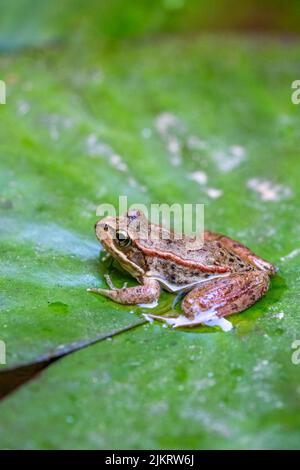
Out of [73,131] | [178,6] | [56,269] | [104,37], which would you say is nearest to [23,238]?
[56,269]

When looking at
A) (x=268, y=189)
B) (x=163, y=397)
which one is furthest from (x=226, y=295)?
(x=268, y=189)

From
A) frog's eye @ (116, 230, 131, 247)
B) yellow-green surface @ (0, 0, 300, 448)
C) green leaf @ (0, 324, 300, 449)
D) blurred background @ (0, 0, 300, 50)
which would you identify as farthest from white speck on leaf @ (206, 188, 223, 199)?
blurred background @ (0, 0, 300, 50)

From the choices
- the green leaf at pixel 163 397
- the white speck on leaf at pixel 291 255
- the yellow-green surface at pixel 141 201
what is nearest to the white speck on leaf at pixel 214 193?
the yellow-green surface at pixel 141 201

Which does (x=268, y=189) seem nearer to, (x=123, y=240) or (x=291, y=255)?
(x=291, y=255)

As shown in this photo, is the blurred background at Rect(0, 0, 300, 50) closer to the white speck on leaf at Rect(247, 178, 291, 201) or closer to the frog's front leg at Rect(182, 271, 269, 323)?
the white speck on leaf at Rect(247, 178, 291, 201)

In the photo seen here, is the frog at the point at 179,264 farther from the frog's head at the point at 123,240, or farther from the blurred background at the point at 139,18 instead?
the blurred background at the point at 139,18

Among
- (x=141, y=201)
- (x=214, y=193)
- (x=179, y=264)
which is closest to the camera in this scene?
(x=179, y=264)

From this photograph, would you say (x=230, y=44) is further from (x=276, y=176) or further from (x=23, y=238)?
(x=23, y=238)
